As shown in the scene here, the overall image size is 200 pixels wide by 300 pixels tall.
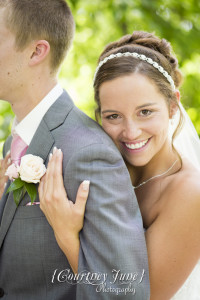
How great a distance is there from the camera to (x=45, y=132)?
2.38 meters

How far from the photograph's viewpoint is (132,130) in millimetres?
2516

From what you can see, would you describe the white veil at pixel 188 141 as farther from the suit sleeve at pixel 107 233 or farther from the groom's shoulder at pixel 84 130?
the suit sleeve at pixel 107 233

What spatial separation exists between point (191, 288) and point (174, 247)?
2.33 feet

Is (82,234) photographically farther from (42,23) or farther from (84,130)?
(42,23)

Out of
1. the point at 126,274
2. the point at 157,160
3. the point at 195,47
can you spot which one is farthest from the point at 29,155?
the point at 195,47

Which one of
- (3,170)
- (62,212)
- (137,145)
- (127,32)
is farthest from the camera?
(127,32)

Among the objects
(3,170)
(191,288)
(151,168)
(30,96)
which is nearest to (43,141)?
(30,96)

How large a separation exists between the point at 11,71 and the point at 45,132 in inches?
20.5

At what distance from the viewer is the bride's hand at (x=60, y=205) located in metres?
2.12

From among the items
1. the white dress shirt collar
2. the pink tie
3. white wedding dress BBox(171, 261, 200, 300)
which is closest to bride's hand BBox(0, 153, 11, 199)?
the pink tie

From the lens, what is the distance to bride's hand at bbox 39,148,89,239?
2117mm

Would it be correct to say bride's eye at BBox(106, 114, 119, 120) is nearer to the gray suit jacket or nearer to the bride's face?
the bride's face

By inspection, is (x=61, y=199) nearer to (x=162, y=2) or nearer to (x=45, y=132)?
(x=45, y=132)

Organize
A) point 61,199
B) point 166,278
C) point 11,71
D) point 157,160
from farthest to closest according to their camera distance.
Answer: point 157,160
point 11,71
point 166,278
point 61,199
